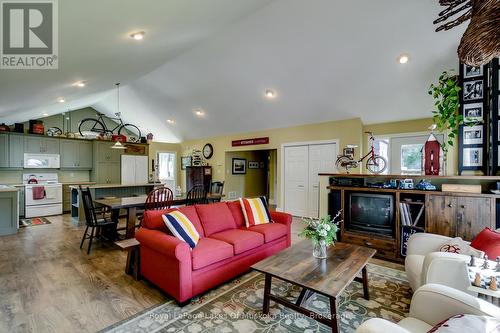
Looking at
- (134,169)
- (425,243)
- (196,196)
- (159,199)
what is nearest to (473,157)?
(425,243)

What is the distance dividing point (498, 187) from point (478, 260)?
171 cm

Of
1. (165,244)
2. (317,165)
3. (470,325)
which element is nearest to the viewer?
(470,325)

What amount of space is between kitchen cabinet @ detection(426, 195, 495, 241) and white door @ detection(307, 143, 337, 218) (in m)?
2.77

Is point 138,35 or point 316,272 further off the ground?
point 138,35

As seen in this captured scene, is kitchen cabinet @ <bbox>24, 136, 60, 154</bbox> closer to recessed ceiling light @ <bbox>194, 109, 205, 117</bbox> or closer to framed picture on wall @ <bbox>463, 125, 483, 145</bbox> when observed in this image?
recessed ceiling light @ <bbox>194, 109, 205, 117</bbox>

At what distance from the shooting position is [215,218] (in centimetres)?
315

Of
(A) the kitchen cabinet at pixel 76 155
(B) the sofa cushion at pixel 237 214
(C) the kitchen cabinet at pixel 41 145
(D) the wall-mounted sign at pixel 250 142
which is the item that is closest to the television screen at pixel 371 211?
(B) the sofa cushion at pixel 237 214

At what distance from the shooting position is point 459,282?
173 centimetres

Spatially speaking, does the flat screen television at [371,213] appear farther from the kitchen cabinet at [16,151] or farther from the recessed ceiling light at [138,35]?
the kitchen cabinet at [16,151]

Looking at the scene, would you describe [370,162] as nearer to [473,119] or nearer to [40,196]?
[473,119]

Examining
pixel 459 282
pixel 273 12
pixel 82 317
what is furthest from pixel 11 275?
pixel 273 12

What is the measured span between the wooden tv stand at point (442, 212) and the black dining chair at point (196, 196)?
2.75 metres

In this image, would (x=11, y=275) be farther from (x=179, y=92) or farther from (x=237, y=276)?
(x=179, y=92)

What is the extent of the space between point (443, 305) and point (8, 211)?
22.1 feet
